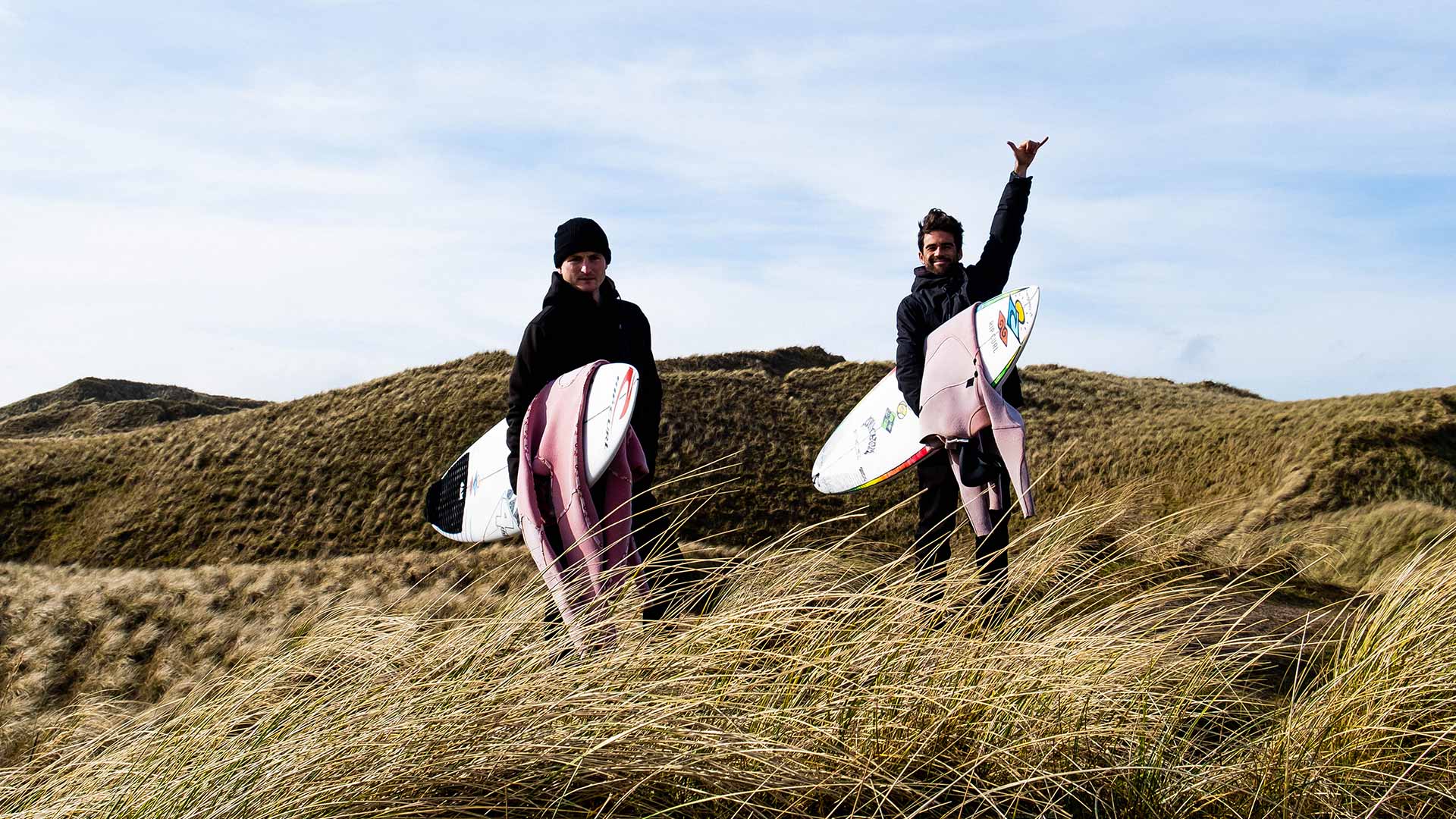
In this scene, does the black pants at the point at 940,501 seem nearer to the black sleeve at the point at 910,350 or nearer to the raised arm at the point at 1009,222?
the black sleeve at the point at 910,350

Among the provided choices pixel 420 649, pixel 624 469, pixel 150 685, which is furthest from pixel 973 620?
pixel 150 685

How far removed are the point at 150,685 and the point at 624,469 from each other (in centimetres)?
656

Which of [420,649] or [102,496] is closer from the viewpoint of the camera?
[420,649]

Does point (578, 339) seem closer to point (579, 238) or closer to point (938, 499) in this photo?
point (579, 238)

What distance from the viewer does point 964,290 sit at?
6.09 metres

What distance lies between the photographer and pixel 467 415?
17.2m

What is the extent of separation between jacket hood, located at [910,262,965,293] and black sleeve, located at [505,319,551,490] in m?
2.59

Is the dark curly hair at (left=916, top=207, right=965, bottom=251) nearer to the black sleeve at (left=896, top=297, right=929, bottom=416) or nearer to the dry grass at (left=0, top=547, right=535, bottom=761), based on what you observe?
the black sleeve at (left=896, top=297, right=929, bottom=416)

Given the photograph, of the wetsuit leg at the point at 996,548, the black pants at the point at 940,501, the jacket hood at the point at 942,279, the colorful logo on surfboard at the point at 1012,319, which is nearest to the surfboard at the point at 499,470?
the wetsuit leg at the point at 996,548

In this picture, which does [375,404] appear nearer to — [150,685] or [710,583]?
[150,685]

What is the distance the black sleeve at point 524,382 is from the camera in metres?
4.73

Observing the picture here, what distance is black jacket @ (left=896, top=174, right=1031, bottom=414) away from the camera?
19.9 ft

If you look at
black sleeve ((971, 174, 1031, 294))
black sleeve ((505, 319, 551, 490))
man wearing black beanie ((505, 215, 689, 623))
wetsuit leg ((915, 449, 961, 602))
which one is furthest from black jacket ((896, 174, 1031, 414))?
black sleeve ((505, 319, 551, 490))

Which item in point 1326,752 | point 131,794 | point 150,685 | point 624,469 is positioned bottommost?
point 150,685
